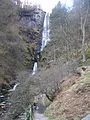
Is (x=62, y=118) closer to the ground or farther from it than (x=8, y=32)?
closer to the ground

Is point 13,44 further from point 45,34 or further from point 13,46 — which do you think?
point 45,34

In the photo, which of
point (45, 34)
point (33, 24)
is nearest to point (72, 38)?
point (45, 34)

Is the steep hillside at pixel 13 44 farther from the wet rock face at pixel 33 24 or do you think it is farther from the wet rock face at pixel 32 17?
the wet rock face at pixel 32 17

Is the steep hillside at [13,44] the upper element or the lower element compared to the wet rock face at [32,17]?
lower

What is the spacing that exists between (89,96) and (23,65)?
25780 mm

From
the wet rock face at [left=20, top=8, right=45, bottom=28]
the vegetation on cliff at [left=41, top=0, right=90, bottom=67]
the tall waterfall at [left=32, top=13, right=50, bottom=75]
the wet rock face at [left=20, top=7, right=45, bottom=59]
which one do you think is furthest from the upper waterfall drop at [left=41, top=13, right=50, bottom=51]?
the vegetation on cliff at [left=41, top=0, right=90, bottom=67]

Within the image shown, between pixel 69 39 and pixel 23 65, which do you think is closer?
pixel 69 39

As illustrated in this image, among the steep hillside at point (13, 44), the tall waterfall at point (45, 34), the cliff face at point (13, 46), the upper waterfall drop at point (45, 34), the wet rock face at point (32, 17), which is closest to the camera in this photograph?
the cliff face at point (13, 46)

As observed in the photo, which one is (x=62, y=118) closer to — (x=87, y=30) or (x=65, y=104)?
(x=65, y=104)

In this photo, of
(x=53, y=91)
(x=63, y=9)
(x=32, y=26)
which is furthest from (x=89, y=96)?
(x=32, y=26)

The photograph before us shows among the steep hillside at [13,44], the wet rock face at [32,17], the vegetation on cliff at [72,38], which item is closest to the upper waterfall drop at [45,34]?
the steep hillside at [13,44]

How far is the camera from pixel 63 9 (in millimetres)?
41594

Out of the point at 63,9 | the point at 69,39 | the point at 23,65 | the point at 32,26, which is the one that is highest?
the point at 63,9

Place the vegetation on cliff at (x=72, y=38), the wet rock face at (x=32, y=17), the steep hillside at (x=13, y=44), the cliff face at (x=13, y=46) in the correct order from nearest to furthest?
the cliff face at (x=13, y=46) < the vegetation on cliff at (x=72, y=38) < the steep hillside at (x=13, y=44) < the wet rock face at (x=32, y=17)
